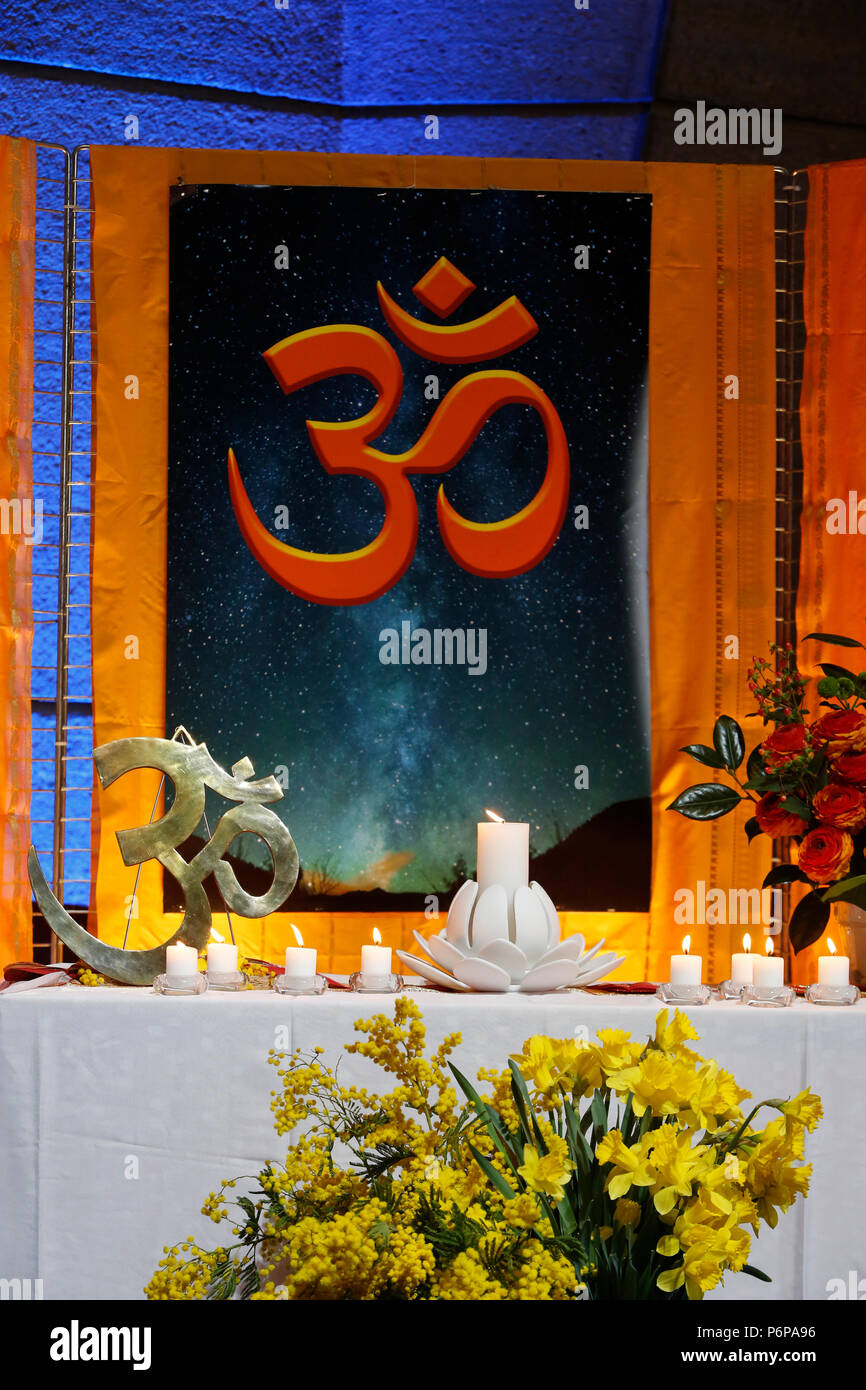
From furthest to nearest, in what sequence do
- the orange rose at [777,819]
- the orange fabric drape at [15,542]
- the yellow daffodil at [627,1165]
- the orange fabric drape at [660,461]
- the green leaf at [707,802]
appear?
the orange fabric drape at [660,461] → the orange fabric drape at [15,542] → the green leaf at [707,802] → the orange rose at [777,819] → the yellow daffodil at [627,1165]

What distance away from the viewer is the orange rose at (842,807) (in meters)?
1.88

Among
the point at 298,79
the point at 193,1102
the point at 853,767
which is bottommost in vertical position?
the point at 193,1102

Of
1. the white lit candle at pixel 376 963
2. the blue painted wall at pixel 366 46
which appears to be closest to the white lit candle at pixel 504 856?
the white lit candle at pixel 376 963

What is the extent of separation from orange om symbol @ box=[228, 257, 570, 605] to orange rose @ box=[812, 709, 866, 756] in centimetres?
89

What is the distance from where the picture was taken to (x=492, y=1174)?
0.66 m

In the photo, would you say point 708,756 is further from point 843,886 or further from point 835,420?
point 835,420

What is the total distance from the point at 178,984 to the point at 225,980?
8 centimetres

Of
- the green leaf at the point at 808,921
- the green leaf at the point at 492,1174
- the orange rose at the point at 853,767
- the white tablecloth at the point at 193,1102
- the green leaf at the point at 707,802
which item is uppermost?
the orange rose at the point at 853,767

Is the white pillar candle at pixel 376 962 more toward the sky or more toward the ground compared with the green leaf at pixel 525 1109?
more toward the sky

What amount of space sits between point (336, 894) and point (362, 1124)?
1.97 meters

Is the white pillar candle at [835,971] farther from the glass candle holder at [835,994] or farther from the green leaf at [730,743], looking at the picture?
the green leaf at [730,743]

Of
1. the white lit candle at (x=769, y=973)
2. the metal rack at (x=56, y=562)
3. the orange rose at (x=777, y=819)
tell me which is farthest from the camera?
the metal rack at (x=56, y=562)

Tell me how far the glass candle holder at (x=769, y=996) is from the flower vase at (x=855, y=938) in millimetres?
172

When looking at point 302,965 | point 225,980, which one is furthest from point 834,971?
point 225,980
